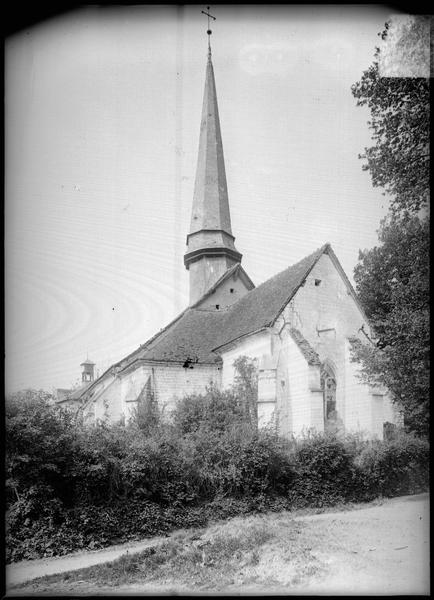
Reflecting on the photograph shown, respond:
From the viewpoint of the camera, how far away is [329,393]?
22.1m

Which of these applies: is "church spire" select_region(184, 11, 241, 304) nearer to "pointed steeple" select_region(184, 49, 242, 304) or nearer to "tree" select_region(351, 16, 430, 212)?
"pointed steeple" select_region(184, 49, 242, 304)

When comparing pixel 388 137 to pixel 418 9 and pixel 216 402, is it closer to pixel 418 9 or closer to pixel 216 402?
pixel 418 9

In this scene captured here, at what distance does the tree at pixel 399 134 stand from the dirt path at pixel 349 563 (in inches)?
278

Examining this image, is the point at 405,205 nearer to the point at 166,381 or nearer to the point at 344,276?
the point at 344,276

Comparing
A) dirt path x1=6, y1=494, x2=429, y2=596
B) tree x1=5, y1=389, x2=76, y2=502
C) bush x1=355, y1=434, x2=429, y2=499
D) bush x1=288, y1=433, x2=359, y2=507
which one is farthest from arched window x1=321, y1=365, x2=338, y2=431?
tree x1=5, y1=389, x2=76, y2=502

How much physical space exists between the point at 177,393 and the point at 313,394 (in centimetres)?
701

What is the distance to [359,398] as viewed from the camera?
22.0 metres

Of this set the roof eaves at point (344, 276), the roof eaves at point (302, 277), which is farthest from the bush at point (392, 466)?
the roof eaves at point (344, 276)

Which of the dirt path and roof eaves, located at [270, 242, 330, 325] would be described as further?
roof eaves, located at [270, 242, 330, 325]

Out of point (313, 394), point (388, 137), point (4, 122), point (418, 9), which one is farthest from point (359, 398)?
point (4, 122)

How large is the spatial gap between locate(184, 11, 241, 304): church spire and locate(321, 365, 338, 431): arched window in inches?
449

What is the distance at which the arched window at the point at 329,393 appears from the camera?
856 inches

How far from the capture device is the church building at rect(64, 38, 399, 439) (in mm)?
20672

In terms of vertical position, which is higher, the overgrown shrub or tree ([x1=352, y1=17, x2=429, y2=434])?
tree ([x1=352, y1=17, x2=429, y2=434])
